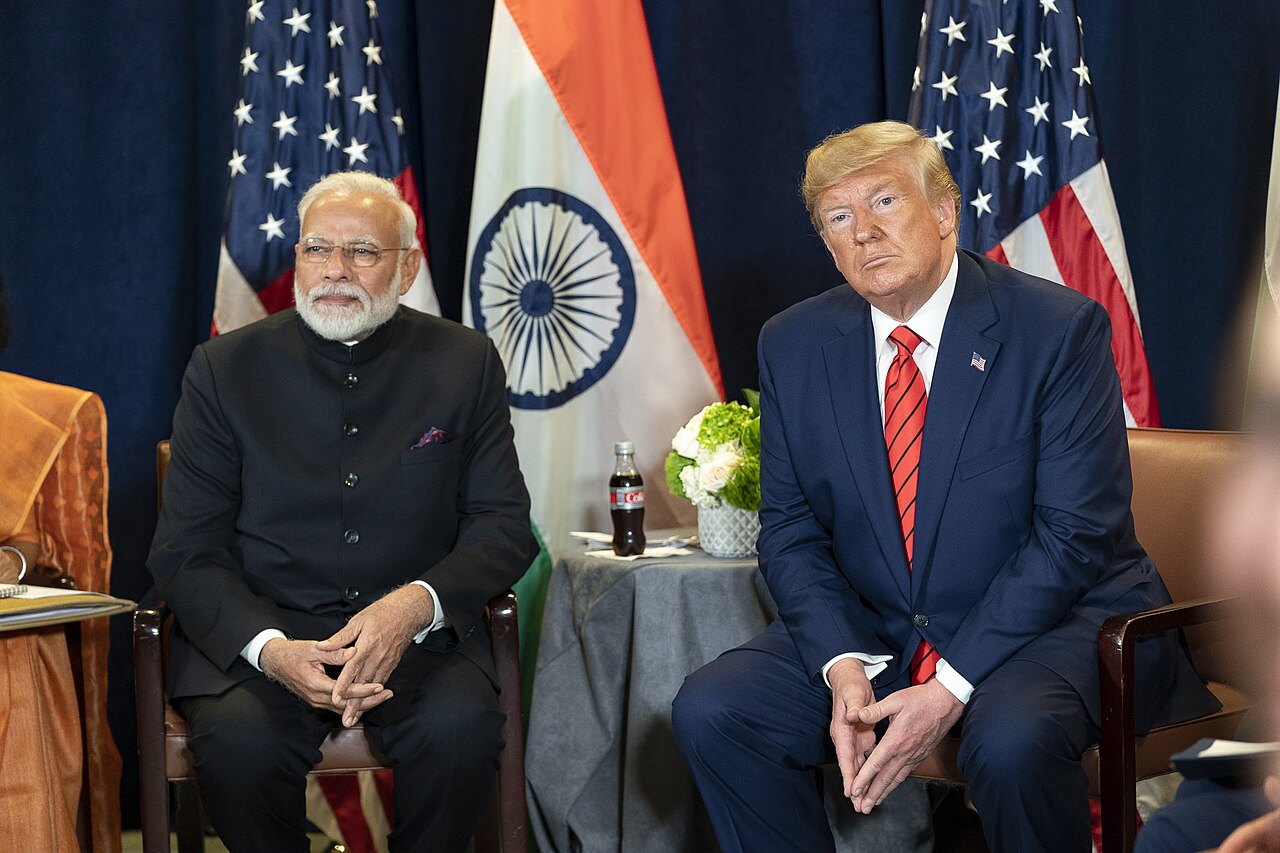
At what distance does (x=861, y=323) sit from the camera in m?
2.93

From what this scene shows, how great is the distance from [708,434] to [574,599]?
558mm

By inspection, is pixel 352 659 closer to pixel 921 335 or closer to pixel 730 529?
pixel 730 529

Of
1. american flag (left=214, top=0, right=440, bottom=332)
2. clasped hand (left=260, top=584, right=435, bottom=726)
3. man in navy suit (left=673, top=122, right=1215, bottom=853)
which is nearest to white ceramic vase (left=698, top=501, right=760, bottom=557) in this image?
man in navy suit (left=673, top=122, right=1215, bottom=853)

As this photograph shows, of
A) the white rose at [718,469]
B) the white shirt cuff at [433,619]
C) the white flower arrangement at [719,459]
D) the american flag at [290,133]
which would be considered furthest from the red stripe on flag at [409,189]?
the white shirt cuff at [433,619]

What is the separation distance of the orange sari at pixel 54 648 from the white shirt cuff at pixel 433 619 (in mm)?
781

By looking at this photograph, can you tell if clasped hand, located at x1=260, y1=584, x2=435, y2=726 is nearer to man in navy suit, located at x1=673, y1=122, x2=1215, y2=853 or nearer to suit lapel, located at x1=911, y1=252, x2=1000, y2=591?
man in navy suit, located at x1=673, y1=122, x2=1215, y2=853

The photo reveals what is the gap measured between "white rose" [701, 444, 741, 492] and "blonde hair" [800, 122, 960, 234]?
76 cm

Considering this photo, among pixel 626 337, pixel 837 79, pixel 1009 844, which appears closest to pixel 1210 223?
pixel 837 79

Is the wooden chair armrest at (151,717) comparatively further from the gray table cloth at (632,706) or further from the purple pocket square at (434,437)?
the gray table cloth at (632,706)

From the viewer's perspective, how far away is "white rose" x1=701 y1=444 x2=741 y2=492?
3363 mm

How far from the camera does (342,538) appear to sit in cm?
310

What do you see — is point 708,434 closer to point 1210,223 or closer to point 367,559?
point 367,559

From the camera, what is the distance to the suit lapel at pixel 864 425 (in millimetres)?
2771

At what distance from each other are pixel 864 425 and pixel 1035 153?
1397 mm
